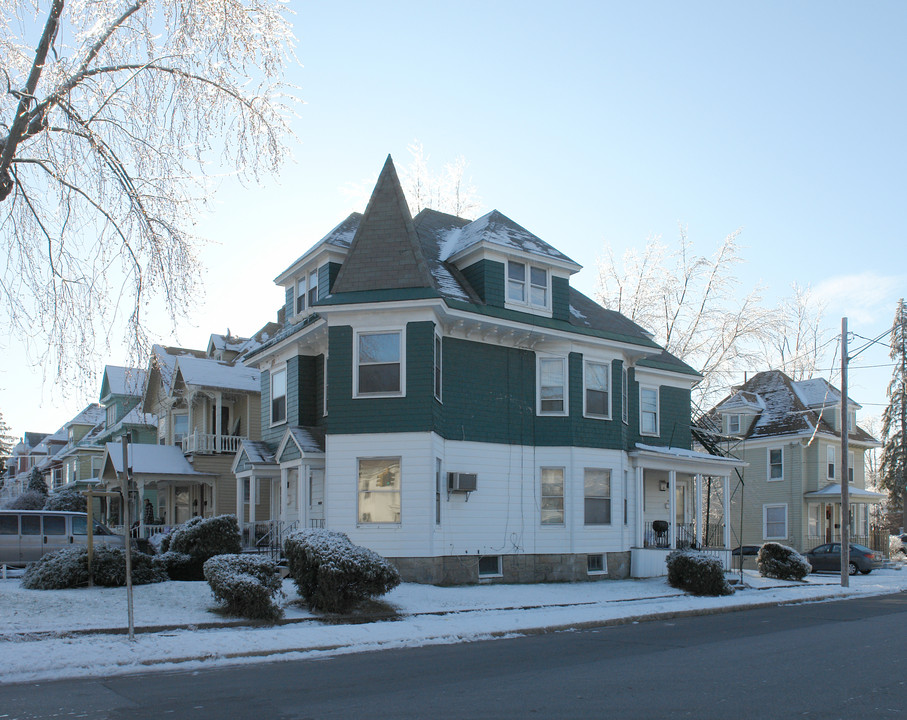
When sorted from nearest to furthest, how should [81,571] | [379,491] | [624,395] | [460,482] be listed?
[81,571], [379,491], [460,482], [624,395]

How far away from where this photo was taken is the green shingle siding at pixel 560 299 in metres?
22.6

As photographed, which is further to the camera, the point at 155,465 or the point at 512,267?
the point at 155,465

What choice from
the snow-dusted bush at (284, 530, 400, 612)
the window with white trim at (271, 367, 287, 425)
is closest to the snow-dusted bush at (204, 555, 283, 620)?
the snow-dusted bush at (284, 530, 400, 612)

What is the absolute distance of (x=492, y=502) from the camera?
20969 millimetres

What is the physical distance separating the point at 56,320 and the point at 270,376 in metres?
11.6

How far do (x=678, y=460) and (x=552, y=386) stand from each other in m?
5.09

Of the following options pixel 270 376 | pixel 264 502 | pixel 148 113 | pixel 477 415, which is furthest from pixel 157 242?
pixel 264 502

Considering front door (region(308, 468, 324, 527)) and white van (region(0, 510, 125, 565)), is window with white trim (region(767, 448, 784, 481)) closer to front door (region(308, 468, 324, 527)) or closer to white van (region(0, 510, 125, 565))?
front door (region(308, 468, 324, 527))

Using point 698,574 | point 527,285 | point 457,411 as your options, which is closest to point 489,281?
point 527,285

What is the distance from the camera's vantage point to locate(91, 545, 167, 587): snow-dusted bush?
15.0 meters

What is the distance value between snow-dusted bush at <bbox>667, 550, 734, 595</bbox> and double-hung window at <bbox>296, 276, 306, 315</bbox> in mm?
11987

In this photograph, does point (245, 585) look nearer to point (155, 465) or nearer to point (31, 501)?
point (155, 465)

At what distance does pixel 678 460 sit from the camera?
80.6ft

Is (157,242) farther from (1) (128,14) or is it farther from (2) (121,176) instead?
(1) (128,14)
